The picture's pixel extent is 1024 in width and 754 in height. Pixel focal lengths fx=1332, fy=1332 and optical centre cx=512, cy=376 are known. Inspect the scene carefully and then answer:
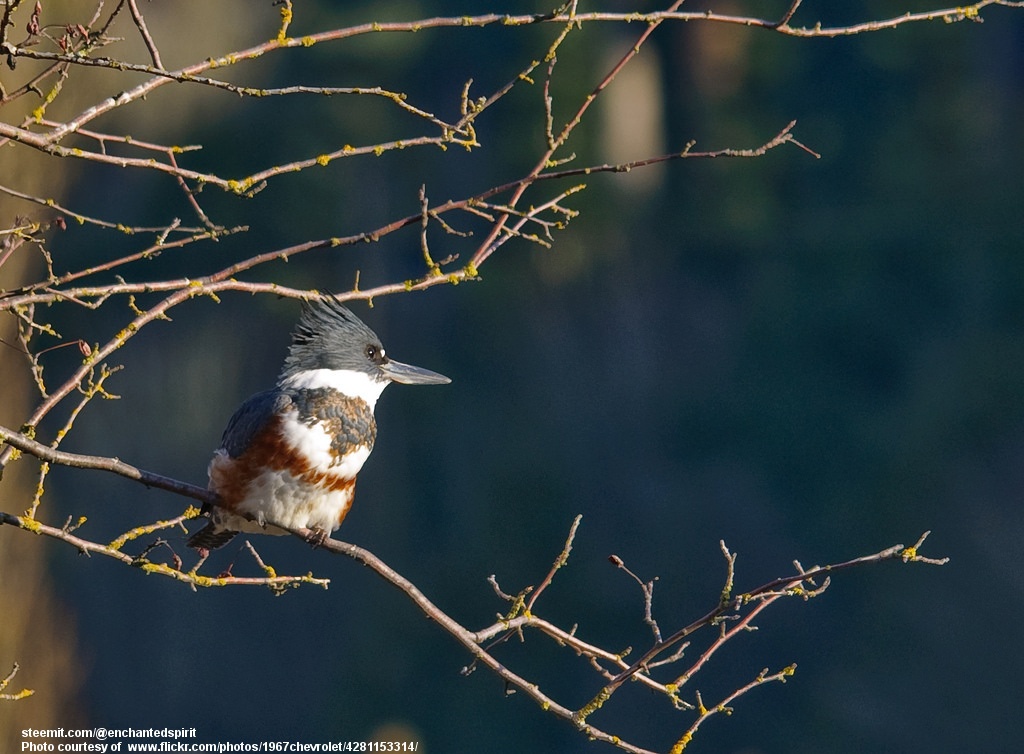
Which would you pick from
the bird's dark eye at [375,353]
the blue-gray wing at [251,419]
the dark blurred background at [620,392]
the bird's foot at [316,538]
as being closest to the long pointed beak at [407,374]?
the bird's dark eye at [375,353]

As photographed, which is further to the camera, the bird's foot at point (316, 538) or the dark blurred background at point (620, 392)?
the dark blurred background at point (620, 392)

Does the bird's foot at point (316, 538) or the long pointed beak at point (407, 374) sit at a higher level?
the long pointed beak at point (407, 374)

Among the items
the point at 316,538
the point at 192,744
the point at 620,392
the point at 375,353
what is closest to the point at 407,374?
the point at 375,353

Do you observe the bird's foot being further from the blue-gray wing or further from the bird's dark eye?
the bird's dark eye

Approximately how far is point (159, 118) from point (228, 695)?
4828 mm

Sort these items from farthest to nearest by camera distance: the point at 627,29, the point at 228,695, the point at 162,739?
1. the point at 627,29
2. the point at 228,695
3. the point at 162,739

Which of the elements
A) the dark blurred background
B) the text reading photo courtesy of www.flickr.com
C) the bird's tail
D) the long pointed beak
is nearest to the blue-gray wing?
the bird's tail

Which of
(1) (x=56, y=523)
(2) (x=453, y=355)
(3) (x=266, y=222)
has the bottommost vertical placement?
(1) (x=56, y=523)

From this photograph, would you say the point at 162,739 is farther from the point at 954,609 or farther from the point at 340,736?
the point at 954,609

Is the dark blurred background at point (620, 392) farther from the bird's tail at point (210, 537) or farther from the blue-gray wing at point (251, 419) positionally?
the blue-gray wing at point (251, 419)

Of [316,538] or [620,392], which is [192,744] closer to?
[620,392]

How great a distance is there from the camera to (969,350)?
11.2 meters

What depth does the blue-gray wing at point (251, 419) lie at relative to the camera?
2.93 metres

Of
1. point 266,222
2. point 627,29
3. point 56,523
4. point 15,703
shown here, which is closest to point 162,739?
point 56,523
